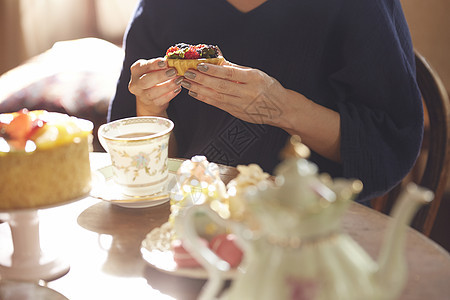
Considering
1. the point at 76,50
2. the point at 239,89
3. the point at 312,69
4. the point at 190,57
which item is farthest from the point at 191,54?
the point at 76,50

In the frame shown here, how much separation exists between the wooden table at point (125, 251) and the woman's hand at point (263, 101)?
34 centimetres

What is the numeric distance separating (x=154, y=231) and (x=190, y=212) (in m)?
0.27

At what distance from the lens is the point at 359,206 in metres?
0.88

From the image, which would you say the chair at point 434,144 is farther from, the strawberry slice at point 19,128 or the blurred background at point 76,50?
the blurred background at point 76,50

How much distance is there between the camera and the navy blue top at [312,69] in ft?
3.99

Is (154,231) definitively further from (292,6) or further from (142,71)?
(292,6)

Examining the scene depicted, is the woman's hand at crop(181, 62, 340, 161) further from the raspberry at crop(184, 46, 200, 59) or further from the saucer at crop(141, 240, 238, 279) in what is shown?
the saucer at crop(141, 240, 238, 279)

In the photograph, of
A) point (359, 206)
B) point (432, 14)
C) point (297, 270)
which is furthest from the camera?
point (432, 14)

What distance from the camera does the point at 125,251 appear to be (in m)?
0.77

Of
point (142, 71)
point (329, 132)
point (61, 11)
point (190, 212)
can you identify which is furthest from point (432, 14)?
point (190, 212)

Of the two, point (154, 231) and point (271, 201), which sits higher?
point (271, 201)

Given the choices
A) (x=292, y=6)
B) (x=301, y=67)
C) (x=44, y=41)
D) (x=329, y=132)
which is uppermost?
(x=292, y=6)

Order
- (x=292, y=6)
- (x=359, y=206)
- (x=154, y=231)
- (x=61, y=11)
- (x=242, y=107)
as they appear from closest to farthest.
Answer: (x=154, y=231)
(x=359, y=206)
(x=242, y=107)
(x=292, y=6)
(x=61, y=11)

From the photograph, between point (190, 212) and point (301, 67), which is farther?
point (301, 67)
